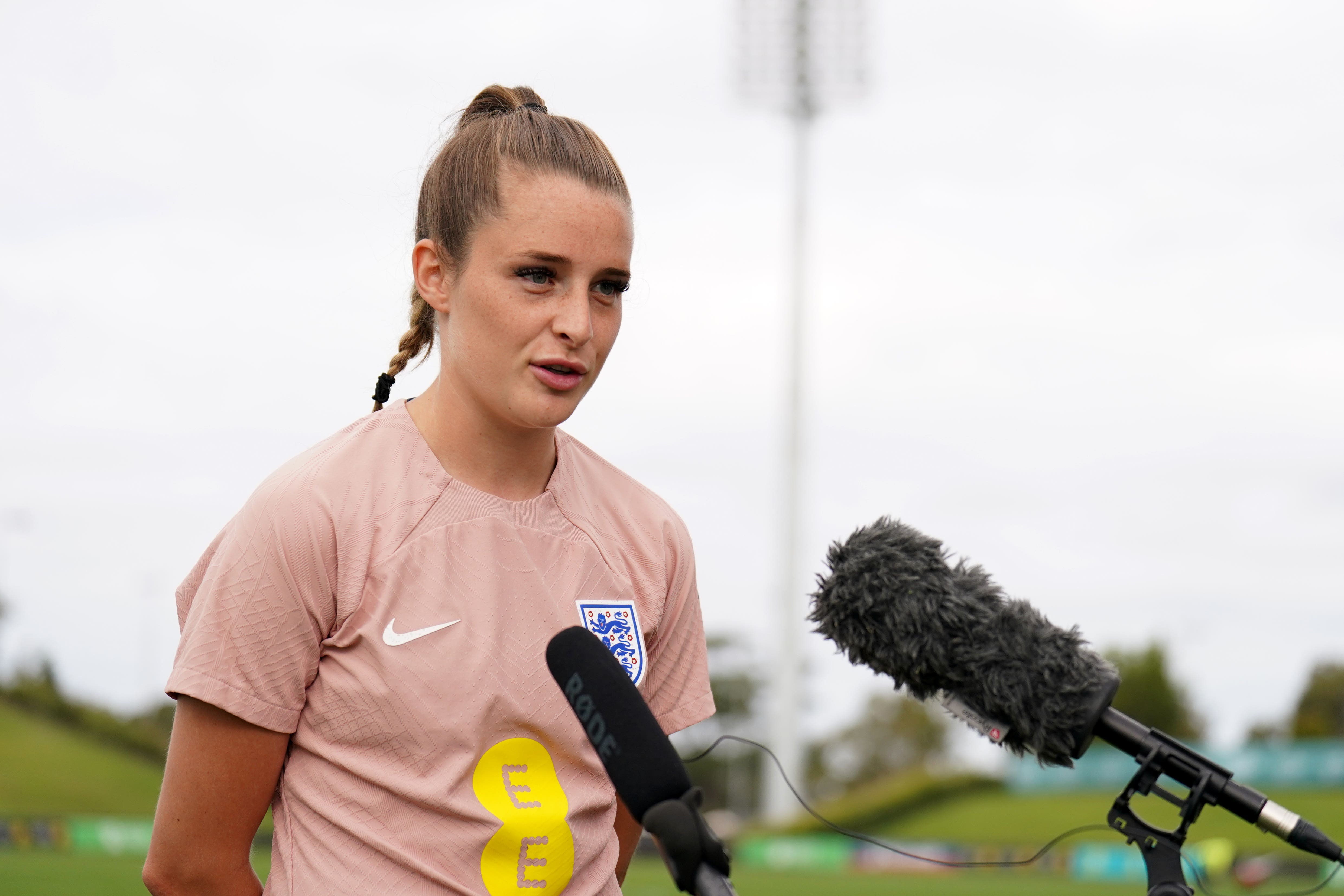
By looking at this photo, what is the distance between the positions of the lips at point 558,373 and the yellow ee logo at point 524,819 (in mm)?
579

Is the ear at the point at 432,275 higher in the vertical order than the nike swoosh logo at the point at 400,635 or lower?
higher

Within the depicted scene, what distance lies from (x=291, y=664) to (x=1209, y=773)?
4.48 ft

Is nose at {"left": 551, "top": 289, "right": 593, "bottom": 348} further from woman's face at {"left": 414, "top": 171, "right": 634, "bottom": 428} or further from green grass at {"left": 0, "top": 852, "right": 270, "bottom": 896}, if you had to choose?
green grass at {"left": 0, "top": 852, "right": 270, "bottom": 896}

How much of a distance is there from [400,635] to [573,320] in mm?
573

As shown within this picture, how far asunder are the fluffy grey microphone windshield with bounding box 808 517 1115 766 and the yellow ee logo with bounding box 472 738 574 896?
0.54m

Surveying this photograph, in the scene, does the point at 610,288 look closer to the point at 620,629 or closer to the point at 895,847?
the point at 620,629

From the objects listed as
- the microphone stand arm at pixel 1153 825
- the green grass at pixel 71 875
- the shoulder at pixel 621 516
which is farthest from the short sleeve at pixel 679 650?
the green grass at pixel 71 875

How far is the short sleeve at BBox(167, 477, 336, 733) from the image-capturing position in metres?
2.16

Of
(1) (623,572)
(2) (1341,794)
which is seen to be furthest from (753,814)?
(1) (623,572)

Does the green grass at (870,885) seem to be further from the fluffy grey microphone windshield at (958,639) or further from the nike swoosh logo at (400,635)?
the fluffy grey microphone windshield at (958,639)

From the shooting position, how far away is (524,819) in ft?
7.31

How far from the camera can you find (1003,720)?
6.52 feet

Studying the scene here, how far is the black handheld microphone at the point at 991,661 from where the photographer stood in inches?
75.2

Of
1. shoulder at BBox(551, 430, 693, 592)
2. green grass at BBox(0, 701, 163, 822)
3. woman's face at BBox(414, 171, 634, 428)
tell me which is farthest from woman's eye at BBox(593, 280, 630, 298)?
green grass at BBox(0, 701, 163, 822)
